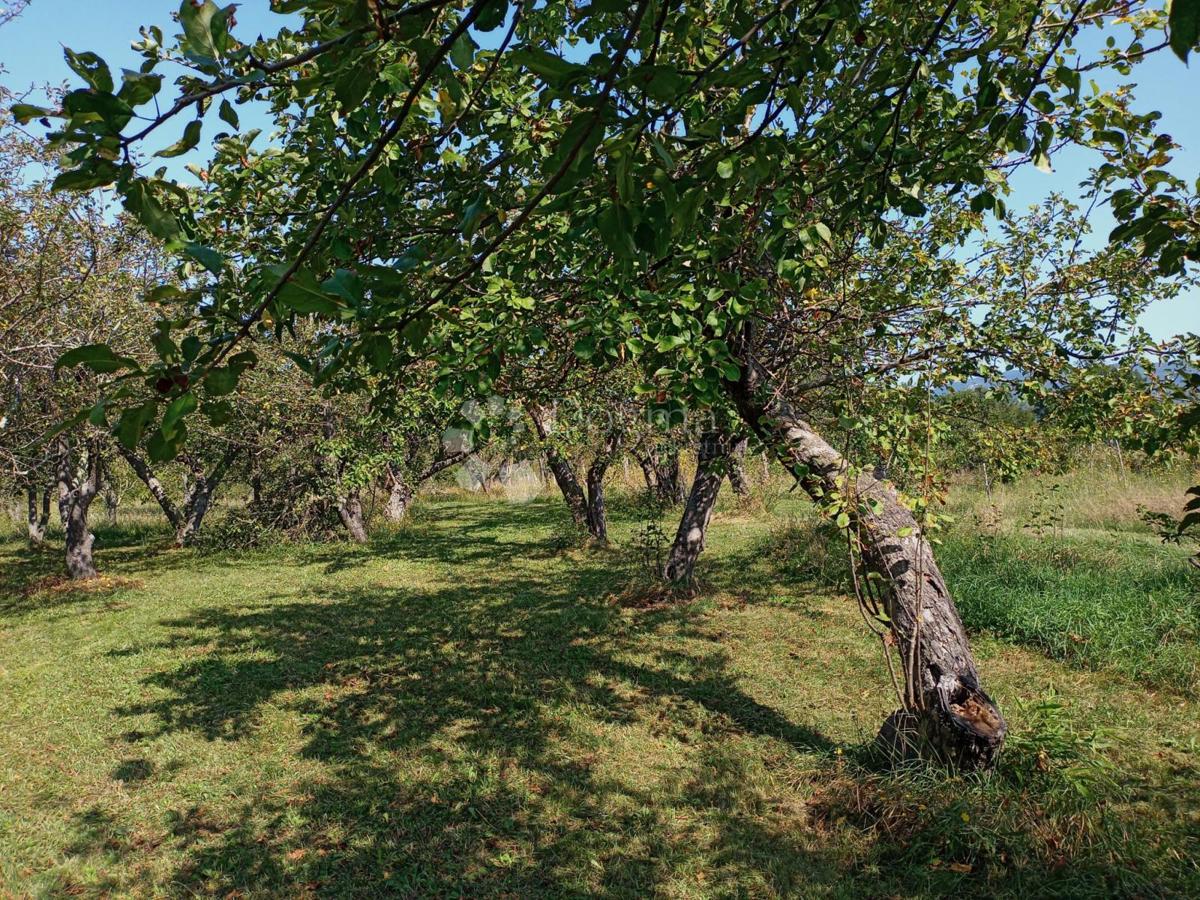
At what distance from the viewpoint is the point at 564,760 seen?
202 inches

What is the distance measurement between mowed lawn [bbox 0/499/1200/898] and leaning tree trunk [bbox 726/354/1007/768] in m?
0.23

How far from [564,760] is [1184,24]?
17.0ft

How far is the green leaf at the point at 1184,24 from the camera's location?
84 cm

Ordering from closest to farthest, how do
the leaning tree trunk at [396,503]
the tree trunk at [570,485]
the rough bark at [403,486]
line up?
the tree trunk at [570,485] < the rough bark at [403,486] < the leaning tree trunk at [396,503]

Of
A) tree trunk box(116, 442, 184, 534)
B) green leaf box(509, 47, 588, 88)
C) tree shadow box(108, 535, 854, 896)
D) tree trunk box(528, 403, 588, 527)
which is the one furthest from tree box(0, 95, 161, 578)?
green leaf box(509, 47, 588, 88)

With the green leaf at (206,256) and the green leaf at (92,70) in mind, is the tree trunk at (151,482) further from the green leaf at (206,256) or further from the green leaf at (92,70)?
the green leaf at (206,256)

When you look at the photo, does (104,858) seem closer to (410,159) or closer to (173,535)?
(410,159)

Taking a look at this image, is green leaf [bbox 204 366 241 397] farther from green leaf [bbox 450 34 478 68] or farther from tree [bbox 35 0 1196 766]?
green leaf [bbox 450 34 478 68]

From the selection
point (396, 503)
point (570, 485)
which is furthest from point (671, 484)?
point (396, 503)

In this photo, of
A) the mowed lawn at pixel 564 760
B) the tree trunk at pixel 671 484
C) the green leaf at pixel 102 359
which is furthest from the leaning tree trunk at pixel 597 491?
the green leaf at pixel 102 359

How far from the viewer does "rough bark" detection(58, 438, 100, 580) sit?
12086mm

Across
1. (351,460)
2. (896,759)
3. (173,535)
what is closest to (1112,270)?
(896,759)

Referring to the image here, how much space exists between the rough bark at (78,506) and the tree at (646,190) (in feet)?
33.1

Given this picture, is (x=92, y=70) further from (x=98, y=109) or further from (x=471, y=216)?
(x=471, y=216)
